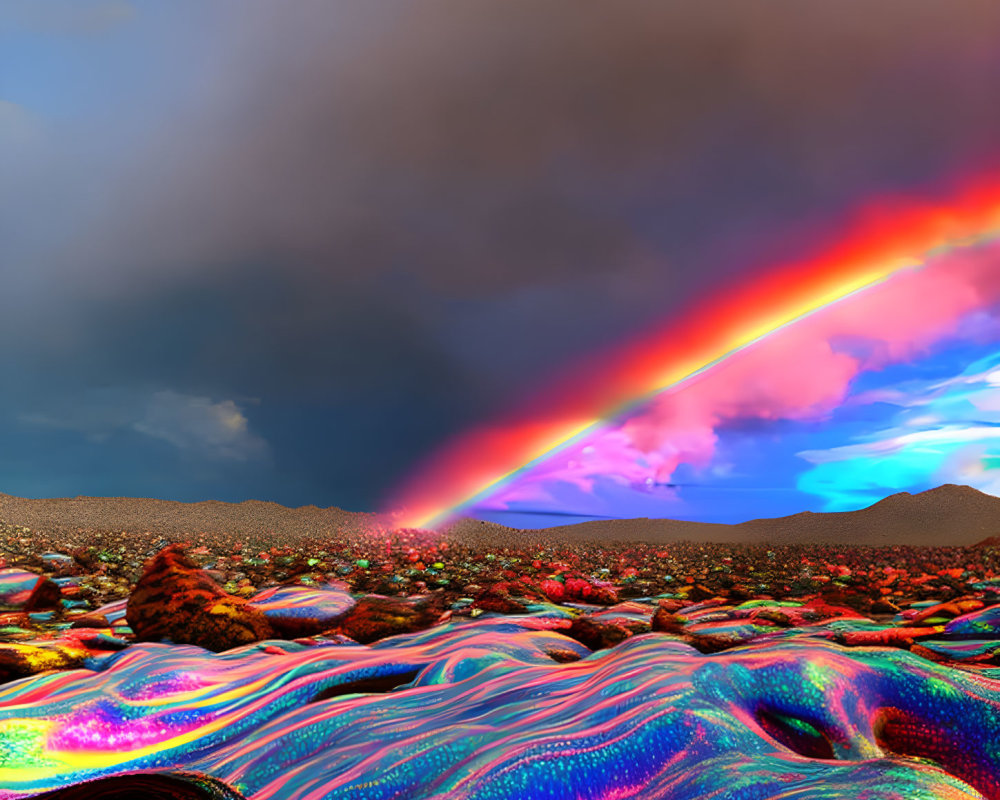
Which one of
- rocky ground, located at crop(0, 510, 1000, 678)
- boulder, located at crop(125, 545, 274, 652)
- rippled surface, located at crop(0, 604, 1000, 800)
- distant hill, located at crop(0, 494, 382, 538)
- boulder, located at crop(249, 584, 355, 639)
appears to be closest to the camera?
rippled surface, located at crop(0, 604, 1000, 800)

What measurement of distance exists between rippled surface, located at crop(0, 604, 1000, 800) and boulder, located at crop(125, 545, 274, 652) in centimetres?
98

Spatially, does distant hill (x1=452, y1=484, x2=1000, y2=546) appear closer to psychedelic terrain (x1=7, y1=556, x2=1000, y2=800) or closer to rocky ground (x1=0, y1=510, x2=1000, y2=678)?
rocky ground (x1=0, y1=510, x2=1000, y2=678)

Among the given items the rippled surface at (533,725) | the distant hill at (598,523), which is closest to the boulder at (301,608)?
the rippled surface at (533,725)

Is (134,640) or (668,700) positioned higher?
(668,700)

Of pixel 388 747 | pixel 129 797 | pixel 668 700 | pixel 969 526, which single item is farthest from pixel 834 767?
pixel 969 526

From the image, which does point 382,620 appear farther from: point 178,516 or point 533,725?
point 178,516

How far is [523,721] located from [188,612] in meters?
4.24

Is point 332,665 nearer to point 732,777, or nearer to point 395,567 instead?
point 732,777

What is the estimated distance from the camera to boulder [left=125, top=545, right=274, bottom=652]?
5.46 meters

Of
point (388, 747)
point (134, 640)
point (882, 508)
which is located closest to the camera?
point (388, 747)

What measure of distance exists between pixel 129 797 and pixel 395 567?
29.7 ft

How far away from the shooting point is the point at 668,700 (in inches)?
118

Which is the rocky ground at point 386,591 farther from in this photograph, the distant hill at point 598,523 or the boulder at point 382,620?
the distant hill at point 598,523

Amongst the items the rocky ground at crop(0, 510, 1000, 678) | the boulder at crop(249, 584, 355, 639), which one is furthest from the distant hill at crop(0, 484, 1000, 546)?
the boulder at crop(249, 584, 355, 639)
